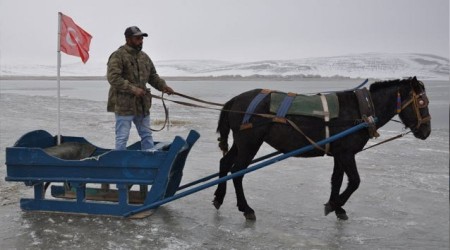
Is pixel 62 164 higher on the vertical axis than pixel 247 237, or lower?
higher

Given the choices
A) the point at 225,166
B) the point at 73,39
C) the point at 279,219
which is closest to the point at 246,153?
the point at 225,166

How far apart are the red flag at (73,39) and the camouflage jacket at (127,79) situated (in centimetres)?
134

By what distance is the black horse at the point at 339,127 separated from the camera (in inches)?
213

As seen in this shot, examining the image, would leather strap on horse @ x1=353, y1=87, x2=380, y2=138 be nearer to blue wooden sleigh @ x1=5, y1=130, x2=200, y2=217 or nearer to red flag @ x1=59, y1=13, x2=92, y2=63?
blue wooden sleigh @ x1=5, y1=130, x2=200, y2=217

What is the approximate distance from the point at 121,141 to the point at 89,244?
1531 mm

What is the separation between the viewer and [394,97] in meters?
5.51

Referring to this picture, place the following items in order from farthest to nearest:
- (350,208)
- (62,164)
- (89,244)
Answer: (350,208), (62,164), (89,244)

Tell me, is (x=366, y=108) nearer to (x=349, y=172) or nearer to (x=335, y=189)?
(x=349, y=172)

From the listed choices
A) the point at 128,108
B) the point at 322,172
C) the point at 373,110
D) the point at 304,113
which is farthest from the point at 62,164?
the point at 322,172

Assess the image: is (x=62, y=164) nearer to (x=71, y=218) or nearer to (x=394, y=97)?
(x=71, y=218)

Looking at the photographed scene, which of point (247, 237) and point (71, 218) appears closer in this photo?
point (247, 237)

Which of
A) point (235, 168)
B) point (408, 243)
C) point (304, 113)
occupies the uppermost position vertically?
point (304, 113)

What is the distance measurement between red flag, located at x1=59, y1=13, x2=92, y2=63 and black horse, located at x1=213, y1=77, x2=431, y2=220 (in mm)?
2623

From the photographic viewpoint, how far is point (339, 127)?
17.9ft
